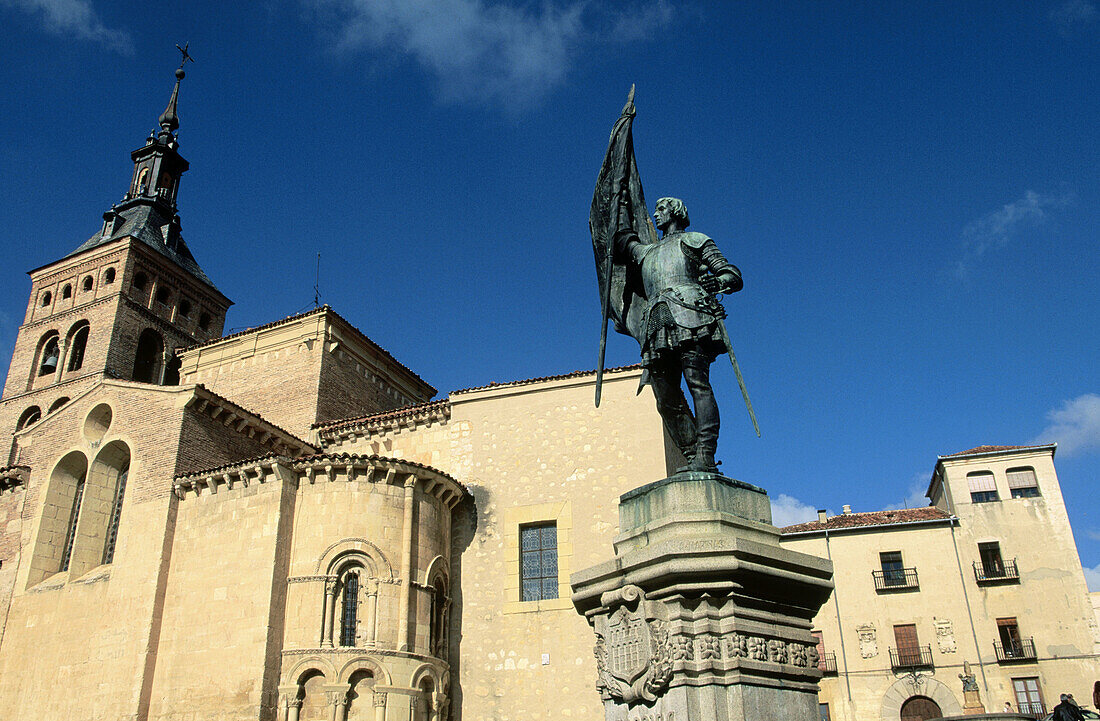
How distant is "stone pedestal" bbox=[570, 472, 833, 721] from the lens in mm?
5133

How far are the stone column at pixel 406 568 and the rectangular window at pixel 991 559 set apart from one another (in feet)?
70.0

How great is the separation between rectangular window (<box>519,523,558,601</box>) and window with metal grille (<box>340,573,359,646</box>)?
14.1ft

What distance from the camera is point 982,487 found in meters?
32.2

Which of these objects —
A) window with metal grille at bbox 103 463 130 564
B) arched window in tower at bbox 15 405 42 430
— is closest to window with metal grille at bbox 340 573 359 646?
window with metal grille at bbox 103 463 130 564

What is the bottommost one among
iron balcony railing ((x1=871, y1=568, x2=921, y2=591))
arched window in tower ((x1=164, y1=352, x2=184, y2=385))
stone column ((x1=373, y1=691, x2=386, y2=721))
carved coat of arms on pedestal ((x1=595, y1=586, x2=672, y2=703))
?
carved coat of arms on pedestal ((x1=595, y1=586, x2=672, y2=703))

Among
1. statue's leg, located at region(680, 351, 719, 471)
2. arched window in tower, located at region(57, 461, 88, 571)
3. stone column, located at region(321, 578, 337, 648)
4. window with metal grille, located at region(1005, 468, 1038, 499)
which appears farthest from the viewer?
window with metal grille, located at region(1005, 468, 1038, 499)

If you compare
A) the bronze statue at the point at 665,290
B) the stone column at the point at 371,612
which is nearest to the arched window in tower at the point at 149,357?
the stone column at the point at 371,612

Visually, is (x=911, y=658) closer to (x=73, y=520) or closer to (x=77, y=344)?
(x=73, y=520)

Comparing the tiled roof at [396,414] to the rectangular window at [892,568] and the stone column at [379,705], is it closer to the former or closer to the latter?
the stone column at [379,705]

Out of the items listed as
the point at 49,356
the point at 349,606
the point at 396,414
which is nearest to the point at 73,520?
the point at 396,414

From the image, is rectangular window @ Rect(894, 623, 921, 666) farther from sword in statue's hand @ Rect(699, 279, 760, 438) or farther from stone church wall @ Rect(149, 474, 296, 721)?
sword in statue's hand @ Rect(699, 279, 760, 438)

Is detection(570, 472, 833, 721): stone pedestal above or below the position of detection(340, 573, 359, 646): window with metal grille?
below

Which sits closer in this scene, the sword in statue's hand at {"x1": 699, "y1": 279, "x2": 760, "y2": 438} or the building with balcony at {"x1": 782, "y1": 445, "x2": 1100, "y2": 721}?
the sword in statue's hand at {"x1": 699, "y1": 279, "x2": 760, "y2": 438}

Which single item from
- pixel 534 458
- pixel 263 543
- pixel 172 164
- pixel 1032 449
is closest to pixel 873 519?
pixel 1032 449
